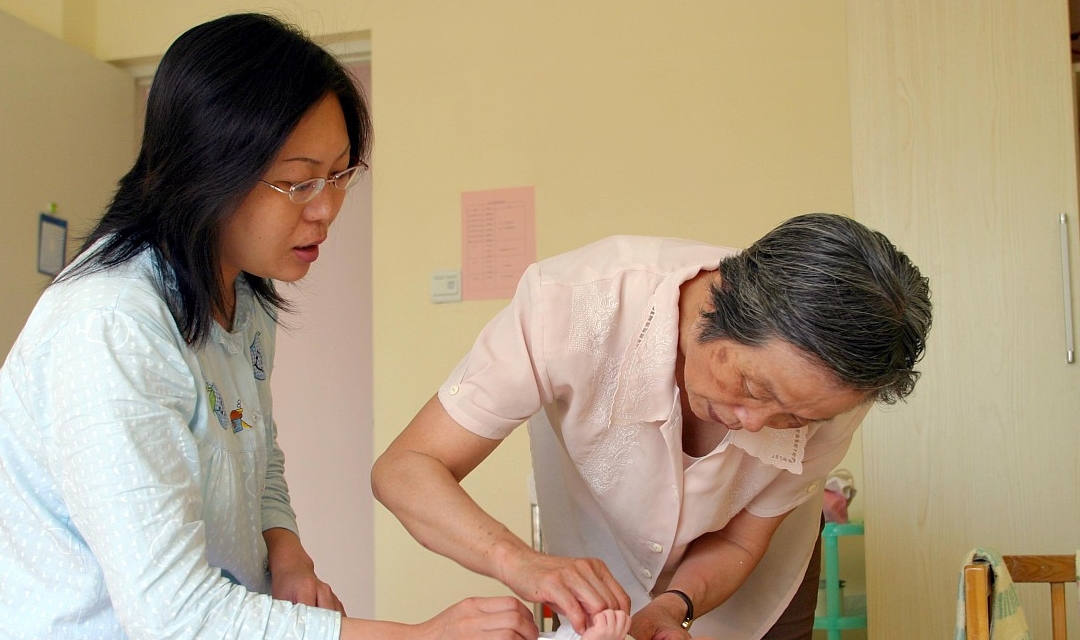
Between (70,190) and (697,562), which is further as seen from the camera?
(70,190)

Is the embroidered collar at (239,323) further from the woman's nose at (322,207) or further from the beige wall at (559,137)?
the beige wall at (559,137)

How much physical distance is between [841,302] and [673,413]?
36 cm

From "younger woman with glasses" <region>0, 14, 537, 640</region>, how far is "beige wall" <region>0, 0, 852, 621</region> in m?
1.81

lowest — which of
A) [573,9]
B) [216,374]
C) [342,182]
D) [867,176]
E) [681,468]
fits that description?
[681,468]

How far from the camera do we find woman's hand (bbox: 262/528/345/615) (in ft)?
4.25

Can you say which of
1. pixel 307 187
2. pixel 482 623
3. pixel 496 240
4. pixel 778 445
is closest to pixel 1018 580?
pixel 778 445

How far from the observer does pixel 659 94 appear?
10.0 ft

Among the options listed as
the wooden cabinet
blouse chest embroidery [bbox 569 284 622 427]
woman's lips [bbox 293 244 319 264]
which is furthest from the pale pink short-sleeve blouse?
the wooden cabinet

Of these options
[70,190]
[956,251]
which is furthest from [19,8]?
[956,251]

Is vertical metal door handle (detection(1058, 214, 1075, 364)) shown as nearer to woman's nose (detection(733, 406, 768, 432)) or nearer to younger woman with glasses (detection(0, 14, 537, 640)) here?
woman's nose (detection(733, 406, 768, 432))

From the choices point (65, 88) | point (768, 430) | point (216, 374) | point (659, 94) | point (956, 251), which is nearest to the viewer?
point (216, 374)

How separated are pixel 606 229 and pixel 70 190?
1708mm

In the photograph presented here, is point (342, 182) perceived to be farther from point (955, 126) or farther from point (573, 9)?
point (573, 9)

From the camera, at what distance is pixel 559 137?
3.13m
